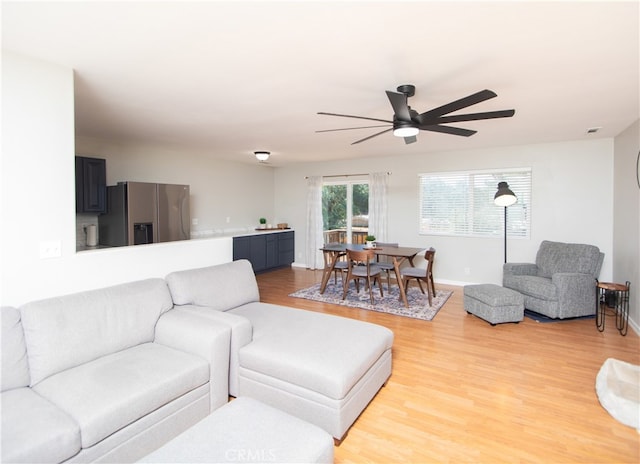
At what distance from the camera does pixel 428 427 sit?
212cm

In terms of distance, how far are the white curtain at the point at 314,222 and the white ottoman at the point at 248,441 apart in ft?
19.8

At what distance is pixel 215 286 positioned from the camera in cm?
291

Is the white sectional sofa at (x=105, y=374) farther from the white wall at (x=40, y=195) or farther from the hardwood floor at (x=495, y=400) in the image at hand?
the hardwood floor at (x=495, y=400)

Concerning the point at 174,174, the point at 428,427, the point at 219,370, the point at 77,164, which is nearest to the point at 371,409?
the point at 428,427

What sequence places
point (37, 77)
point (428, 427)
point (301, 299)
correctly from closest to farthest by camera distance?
point (428, 427) < point (37, 77) < point (301, 299)

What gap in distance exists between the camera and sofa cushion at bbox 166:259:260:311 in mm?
2666

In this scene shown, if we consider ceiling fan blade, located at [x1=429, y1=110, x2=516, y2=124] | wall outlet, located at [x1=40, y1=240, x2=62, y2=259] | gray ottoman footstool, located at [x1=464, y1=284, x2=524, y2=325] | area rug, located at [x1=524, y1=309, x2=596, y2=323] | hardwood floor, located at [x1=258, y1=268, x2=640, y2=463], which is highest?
ceiling fan blade, located at [x1=429, y1=110, x2=516, y2=124]

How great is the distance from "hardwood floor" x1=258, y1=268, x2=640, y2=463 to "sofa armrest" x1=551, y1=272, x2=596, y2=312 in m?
0.25

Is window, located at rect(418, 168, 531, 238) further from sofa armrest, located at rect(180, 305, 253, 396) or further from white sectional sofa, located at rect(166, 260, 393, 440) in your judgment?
sofa armrest, located at rect(180, 305, 253, 396)

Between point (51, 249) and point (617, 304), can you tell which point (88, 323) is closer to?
point (51, 249)

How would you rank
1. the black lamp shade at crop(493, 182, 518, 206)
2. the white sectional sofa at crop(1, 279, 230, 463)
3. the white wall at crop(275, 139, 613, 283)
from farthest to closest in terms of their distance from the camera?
1. the white wall at crop(275, 139, 613, 283)
2. the black lamp shade at crop(493, 182, 518, 206)
3. the white sectional sofa at crop(1, 279, 230, 463)

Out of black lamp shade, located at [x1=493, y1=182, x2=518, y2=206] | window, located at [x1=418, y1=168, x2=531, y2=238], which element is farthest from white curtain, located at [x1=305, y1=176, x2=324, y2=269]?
black lamp shade, located at [x1=493, y1=182, x2=518, y2=206]

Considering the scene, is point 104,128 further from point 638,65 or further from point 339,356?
point 638,65

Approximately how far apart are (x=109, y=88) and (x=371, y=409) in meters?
3.38
